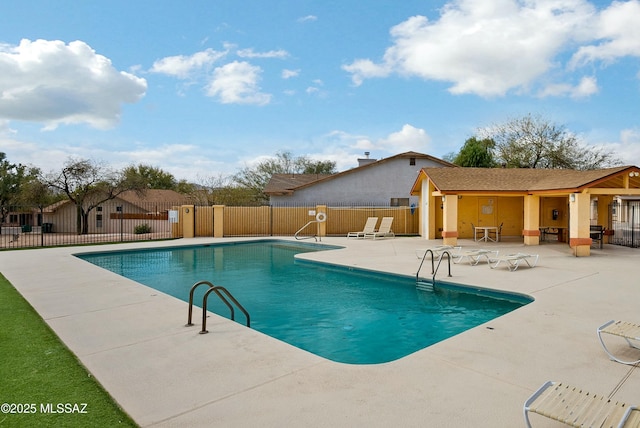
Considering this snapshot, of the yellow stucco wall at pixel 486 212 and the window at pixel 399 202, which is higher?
the window at pixel 399 202

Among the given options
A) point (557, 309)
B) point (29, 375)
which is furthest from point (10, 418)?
point (557, 309)

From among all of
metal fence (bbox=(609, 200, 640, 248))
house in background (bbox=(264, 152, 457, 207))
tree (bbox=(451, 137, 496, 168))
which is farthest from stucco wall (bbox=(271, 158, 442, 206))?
metal fence (bbox=(609, 200, 640, 248))

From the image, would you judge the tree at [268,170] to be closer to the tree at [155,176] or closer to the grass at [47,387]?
the tree at [155,176]

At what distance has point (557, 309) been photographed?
23.2 ft

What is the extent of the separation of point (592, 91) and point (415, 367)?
→ 935 inches

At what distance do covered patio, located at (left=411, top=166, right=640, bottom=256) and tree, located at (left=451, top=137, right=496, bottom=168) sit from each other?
541 inches

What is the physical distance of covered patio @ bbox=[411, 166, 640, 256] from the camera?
14.7 metres

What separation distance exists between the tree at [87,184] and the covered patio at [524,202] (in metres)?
23.7

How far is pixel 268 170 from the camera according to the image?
46594 mm

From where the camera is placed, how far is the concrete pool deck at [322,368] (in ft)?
11.5

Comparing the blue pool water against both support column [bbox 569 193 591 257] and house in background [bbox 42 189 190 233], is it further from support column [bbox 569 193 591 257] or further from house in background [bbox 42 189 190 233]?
house in background [bbox 42 189 190 233]

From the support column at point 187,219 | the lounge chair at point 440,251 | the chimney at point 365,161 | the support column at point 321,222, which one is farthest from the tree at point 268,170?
the lounge chair at point 440,251

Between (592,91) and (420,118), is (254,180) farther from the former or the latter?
(592,91)

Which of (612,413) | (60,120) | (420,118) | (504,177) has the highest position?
(420,118)
